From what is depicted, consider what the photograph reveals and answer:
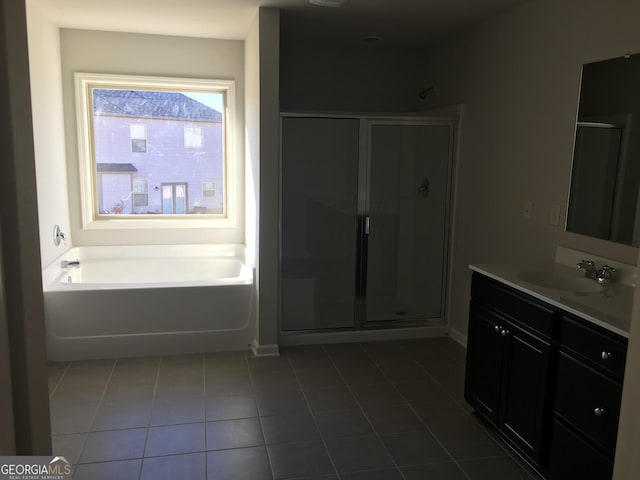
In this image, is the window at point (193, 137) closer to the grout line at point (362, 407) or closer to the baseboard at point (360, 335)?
the baseboard at point (360, 335)

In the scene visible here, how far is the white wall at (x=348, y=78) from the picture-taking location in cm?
455

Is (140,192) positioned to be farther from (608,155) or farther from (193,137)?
(608,155)

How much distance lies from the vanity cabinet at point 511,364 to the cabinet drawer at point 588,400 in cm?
10

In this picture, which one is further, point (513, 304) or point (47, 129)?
point (47, 129)

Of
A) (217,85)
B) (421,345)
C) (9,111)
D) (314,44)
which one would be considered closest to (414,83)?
(314,44)

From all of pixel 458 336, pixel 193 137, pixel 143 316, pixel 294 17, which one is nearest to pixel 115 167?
pixel 193 137

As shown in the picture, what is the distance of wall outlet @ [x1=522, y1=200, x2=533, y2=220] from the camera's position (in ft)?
10.6

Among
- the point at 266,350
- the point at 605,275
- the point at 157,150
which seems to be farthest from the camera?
the point at 157,150

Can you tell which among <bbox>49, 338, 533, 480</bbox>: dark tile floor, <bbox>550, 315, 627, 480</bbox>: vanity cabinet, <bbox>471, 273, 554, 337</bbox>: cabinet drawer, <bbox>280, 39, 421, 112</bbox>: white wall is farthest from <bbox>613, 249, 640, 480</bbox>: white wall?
<bbox>280, 39, 421, 112</bbox>: white wall

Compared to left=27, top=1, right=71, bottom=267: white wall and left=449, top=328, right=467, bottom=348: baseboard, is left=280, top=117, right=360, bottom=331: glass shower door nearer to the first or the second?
left=449, top=328, right=467, bottom=348: baseboard

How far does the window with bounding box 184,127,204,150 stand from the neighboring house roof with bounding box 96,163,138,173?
0.51m

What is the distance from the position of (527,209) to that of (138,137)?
10.7 feet

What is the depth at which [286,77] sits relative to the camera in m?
4.53

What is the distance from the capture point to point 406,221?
4.24 metres
